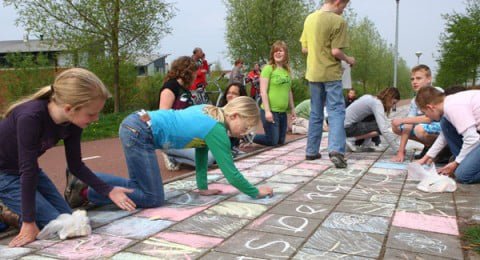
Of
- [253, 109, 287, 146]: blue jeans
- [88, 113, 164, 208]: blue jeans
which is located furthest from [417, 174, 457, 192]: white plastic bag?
[253, 109, 287, 146]: blue jeans

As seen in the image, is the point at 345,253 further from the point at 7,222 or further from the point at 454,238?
the point at 7,222

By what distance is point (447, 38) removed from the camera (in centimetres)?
2605

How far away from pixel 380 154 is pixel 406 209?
113 inches

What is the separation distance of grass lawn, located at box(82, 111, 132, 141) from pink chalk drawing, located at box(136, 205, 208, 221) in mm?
6409

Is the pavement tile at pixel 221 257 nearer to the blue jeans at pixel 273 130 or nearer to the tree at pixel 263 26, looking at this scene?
the blue jeans at pixel 273 130

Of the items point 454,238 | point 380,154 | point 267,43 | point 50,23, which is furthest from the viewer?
point 267,43

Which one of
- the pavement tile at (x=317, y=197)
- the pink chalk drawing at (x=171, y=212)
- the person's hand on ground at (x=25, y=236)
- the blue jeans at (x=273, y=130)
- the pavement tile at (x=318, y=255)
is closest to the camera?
the pavement tile at (x=318, y=255)

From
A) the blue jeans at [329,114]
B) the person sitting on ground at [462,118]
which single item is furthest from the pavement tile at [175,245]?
the blue jeans at [329,114]

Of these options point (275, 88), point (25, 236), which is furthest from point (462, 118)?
point (25, 236)

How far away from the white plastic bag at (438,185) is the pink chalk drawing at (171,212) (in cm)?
195

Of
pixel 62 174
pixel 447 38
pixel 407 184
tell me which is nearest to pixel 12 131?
pixel 62 174

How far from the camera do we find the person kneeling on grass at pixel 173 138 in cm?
332

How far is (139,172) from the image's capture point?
340cm

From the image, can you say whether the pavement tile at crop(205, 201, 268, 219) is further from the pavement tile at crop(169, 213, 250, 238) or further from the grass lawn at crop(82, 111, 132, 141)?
the grass lawn at crop(82, 111, 132, 141)
